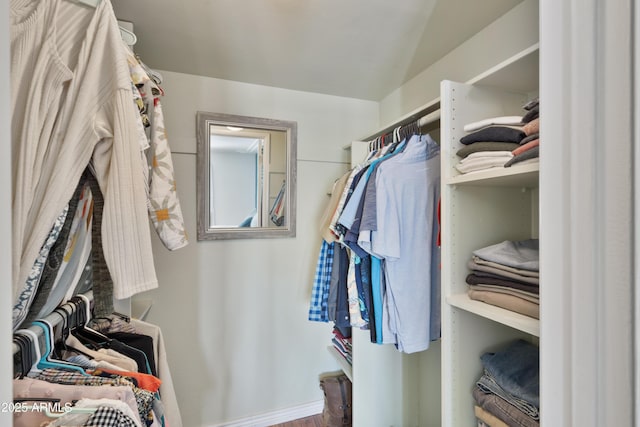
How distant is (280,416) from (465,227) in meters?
1.71

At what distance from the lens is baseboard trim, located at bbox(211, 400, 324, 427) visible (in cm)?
176

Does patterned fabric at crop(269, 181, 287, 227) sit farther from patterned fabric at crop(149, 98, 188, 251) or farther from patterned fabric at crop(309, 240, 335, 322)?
patterned fabric at crop(149, 98, 188, 251)

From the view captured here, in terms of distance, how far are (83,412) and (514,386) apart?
1.11 metres

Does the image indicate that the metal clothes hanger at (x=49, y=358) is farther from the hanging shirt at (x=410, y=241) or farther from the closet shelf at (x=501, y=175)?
the closet shelf at (x=501, y=175)

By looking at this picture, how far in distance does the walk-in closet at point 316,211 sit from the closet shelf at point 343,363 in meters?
0.02

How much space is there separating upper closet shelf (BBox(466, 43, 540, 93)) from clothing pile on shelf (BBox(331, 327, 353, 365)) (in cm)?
143

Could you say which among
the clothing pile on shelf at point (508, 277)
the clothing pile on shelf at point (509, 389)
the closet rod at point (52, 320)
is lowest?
the clothing pile on shelf at point (509, 389)

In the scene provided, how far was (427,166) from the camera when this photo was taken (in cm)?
126

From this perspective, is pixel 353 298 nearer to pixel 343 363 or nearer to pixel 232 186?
pixel 343 363

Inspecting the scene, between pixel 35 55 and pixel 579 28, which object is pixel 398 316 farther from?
pixel 35 55

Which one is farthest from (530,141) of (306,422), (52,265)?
(306,422)

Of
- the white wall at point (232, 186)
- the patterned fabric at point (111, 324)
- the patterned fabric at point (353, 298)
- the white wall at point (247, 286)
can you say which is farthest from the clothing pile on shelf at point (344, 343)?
the patterned fabric at point (111, 324)

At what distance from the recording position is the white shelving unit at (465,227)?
3.18ft

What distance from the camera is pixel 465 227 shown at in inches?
39.8
